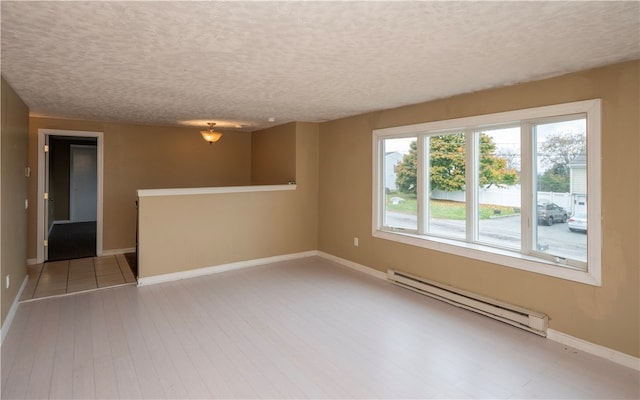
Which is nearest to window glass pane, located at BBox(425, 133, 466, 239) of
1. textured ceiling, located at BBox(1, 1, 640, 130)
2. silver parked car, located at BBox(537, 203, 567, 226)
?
textured ceiling, located at BBox(1, 1, 640, 130)

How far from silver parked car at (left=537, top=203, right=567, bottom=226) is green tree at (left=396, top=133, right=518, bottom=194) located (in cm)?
37

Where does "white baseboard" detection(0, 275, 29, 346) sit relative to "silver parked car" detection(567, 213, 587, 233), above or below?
below

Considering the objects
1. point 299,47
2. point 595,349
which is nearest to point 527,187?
point 595,349

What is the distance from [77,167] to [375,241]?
30.0ft

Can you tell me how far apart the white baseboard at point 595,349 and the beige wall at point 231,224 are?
12.4 ft

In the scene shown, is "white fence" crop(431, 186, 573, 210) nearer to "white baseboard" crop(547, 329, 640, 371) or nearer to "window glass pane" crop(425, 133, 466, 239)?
"window glass pane" crop(425, 133, 466, 239)

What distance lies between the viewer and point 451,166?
407cm

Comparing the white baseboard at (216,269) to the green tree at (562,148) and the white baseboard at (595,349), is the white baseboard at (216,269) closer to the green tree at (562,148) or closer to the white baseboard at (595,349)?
the white baseboard at (595,349)

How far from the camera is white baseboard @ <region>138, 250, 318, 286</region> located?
14.9 feet

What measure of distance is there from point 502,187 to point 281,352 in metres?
2.73

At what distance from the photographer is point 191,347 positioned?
113 inches

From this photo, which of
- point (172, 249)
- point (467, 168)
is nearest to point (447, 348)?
point (467, 168)

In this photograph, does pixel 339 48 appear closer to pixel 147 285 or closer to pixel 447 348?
pixel 447 348

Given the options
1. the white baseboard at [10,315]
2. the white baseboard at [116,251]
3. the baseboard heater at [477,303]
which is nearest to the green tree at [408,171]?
the baseboard heater at [477,303]
